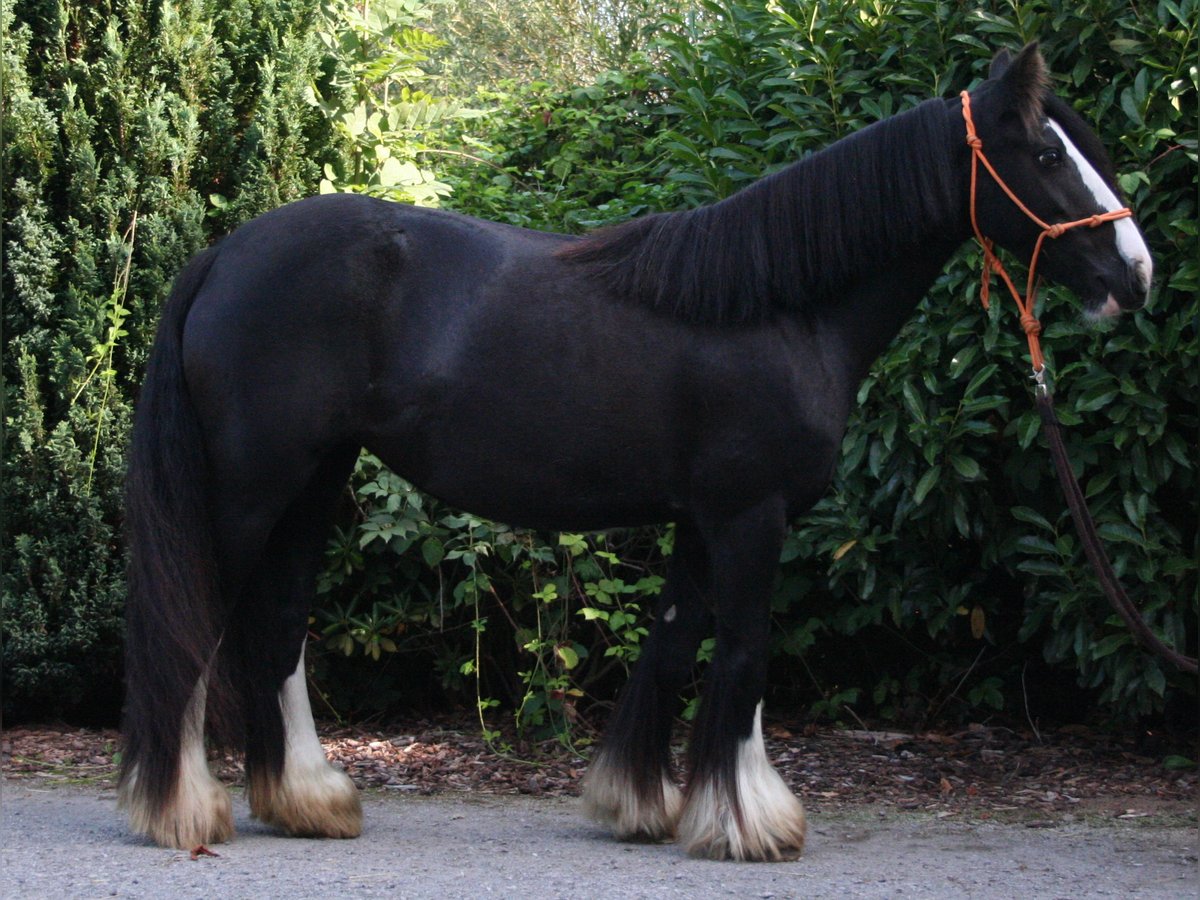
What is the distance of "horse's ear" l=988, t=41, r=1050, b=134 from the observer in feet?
11.6

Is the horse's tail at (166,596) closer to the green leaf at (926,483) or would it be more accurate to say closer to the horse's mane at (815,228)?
the horse's mane at (815,228)

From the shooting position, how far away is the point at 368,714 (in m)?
5.87

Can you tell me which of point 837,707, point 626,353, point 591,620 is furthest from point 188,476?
point 837,707

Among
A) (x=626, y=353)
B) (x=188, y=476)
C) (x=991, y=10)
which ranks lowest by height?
(x=188, y=476)

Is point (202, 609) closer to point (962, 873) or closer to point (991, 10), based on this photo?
point (962, 873)

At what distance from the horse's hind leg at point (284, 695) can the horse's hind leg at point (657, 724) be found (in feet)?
2.62

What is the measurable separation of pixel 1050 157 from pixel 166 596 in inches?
108

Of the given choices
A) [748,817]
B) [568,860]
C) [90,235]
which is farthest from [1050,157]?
[90,235]

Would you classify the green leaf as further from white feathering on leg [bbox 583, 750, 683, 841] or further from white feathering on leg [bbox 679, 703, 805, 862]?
white feathering on leg [bbox 583, 750, 683, 841]

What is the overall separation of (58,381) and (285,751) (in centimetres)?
201

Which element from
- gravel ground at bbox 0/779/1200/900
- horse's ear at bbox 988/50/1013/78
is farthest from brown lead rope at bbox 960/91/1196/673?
gravel ground at bbox 0/779/1200/900

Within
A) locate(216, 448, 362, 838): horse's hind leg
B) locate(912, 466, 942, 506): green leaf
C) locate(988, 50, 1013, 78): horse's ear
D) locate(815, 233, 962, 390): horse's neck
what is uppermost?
locate(988, 50, 1013, 78): horse's ear

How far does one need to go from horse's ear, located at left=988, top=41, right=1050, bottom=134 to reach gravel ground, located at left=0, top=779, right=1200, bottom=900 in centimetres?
206

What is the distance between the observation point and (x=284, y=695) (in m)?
4.04
